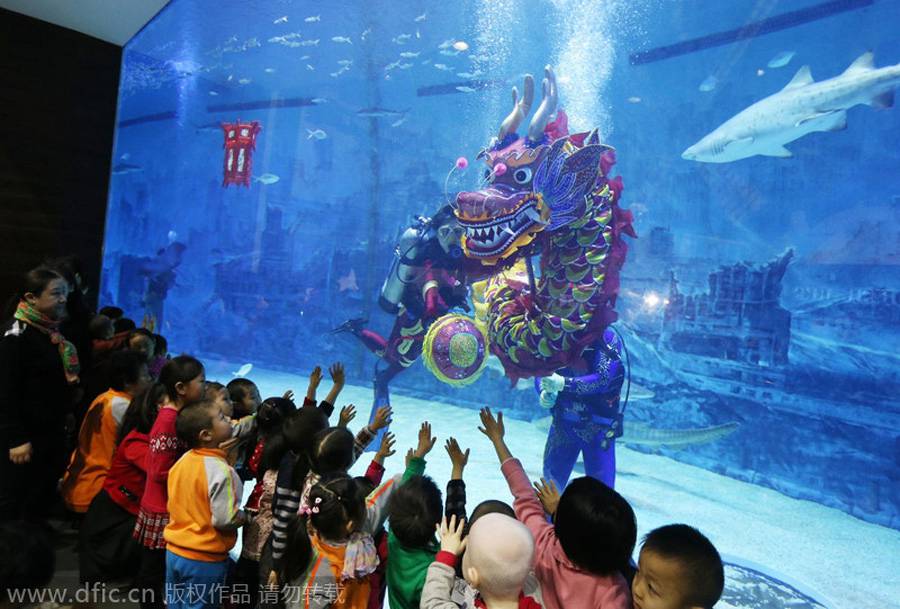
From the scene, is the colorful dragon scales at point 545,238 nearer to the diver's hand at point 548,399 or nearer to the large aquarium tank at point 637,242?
the large aquarium tank at point 637,242

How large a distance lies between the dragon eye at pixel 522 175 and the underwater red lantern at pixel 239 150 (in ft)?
9.83

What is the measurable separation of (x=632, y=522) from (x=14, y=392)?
10.4 ft

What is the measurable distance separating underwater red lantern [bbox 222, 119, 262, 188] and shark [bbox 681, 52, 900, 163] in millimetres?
3920

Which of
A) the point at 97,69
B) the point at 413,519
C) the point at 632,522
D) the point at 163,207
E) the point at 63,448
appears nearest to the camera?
the point at 632,522

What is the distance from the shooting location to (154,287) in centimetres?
636

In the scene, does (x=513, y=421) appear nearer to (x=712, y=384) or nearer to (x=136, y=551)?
(x=712, y=384)

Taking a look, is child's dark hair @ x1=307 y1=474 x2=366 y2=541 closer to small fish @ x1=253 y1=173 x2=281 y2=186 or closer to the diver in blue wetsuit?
the diver in blue wetsuit

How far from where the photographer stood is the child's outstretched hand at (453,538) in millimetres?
1658

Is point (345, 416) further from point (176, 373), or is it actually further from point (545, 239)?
point (545, 239)

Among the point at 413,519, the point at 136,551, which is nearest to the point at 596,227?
the point at 413,519

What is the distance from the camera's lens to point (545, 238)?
10.0ft

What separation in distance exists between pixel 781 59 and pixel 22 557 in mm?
2975

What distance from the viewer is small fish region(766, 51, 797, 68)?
240 cm

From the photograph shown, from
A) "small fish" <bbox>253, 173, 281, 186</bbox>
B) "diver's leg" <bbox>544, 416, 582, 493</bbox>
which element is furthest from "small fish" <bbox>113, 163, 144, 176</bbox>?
"diver's leg" <bbox>544, 416, 582, 493</bbox>
